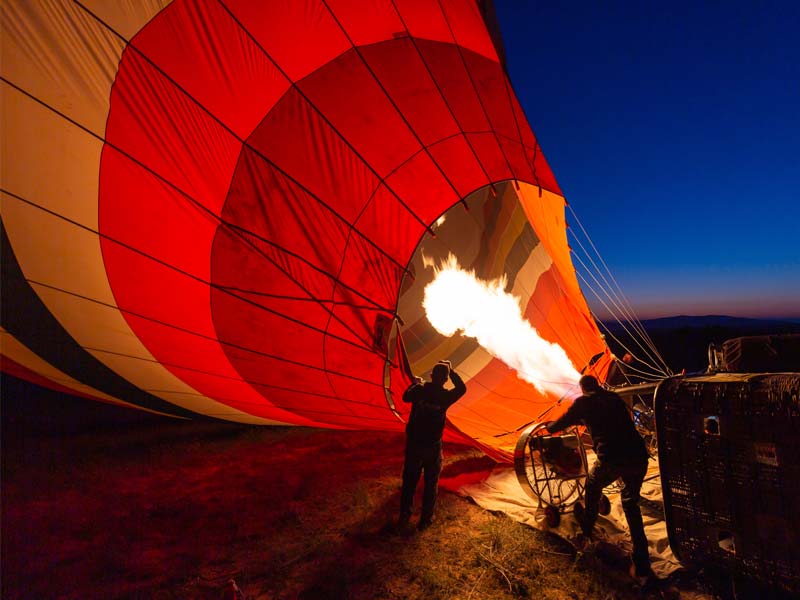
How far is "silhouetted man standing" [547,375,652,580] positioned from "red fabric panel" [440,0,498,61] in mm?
2835

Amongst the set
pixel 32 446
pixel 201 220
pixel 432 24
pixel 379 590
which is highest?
pixel 432 24

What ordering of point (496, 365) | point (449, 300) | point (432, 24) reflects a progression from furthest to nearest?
point (449, 300) < point (496, 365) < point (432, 24)

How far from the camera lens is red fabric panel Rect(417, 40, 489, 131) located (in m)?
3.24

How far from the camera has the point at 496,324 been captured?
6.05 m

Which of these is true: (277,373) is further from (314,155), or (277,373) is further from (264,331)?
(314,155)

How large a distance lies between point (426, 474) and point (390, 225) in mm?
1962

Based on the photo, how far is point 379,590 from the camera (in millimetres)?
2354

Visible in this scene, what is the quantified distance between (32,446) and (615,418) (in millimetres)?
6576

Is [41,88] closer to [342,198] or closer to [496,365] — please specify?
[342,198]

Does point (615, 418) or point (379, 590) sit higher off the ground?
point (615, 418)

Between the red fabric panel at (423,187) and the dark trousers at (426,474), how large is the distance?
1.88m

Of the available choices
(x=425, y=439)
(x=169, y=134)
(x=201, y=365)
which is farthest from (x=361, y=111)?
(x=425, y=439)

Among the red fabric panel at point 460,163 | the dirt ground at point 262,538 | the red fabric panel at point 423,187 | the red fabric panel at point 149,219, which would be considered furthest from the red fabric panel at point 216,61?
the dirt ground at point 262,538

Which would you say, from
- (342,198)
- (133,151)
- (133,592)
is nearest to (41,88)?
(133,151)
